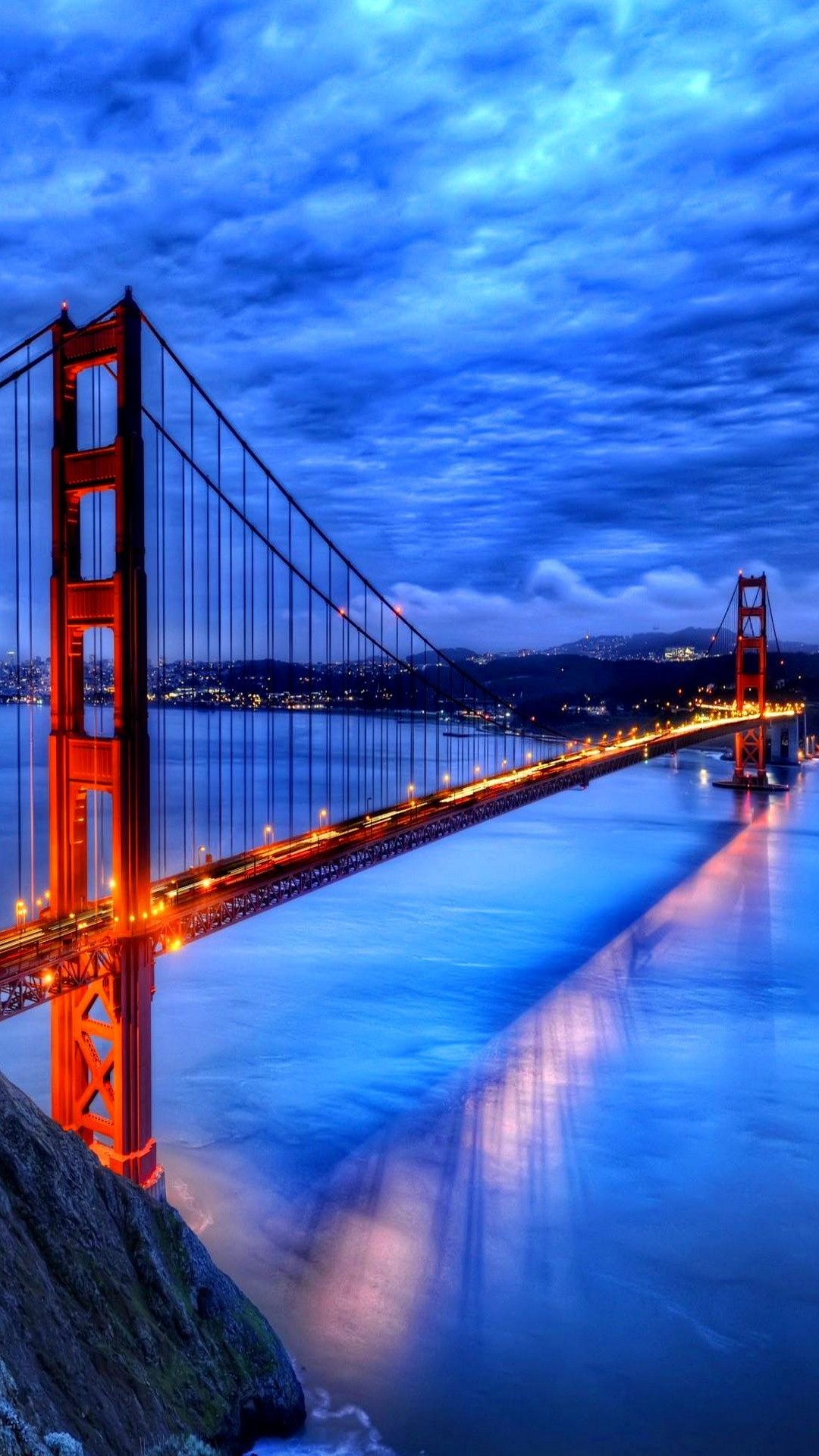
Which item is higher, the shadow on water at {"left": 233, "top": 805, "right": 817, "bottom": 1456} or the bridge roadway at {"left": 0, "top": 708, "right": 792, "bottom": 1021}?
the bridge roadway at {"left": 0, "top": 708, "right": 792, "bottom": 1021}

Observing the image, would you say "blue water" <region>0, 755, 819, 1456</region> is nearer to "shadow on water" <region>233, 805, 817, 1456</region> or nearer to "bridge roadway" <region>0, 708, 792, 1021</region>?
"shadow on water" <region>233, 805, 817, 1456</region>

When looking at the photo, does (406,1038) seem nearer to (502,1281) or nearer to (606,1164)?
(606,1164)

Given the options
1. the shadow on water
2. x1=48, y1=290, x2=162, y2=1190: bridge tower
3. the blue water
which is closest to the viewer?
the shadow on water

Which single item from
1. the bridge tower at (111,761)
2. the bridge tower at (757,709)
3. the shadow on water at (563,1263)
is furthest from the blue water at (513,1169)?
the bridge tower at (757,709)

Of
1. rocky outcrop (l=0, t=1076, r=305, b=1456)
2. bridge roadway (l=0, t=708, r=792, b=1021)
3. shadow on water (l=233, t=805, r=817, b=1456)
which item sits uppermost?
bridge roadway (l=0, t=708, r=792, b=1021)

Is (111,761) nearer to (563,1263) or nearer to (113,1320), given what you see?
(113,1320)

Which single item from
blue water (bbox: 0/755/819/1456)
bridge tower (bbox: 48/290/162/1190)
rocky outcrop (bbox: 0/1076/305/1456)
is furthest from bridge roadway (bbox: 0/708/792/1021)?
blue water (bbox: 0/755/819/1456)

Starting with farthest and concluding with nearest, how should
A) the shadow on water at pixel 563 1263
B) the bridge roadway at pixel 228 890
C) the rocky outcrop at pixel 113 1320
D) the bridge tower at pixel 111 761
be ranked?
the bridge tower at pixel 111 761
the bridge roadway at pixel 228 890
the shadow on water at pixel 563 1263
the rocky outcrop at pixel 113 1320

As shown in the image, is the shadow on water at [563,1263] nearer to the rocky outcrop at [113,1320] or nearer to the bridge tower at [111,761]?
the rocky outcrop at [113,1320]
